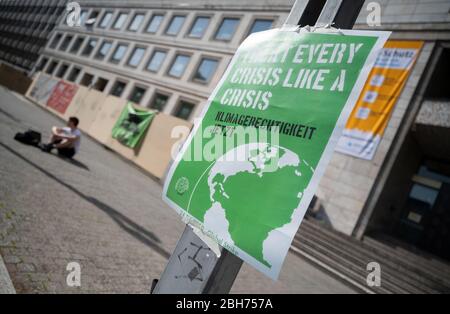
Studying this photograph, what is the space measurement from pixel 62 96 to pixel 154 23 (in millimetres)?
9906

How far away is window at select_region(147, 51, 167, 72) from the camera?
25.2 meters

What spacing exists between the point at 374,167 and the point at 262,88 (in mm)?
13260

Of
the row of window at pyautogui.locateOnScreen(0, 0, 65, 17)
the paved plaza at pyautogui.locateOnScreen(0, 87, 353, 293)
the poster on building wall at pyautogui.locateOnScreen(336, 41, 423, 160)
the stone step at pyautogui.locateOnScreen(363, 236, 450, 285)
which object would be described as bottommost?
the paved plaza at pyautogui.locateOnScreen(0, 87, 353, 293)

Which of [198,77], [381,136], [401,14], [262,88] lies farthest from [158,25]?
[262,88]

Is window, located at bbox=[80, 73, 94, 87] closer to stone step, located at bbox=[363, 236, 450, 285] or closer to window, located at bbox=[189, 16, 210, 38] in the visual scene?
window, located at bbox=[189, 16, 210, 38]

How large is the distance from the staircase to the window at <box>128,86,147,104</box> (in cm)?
1794

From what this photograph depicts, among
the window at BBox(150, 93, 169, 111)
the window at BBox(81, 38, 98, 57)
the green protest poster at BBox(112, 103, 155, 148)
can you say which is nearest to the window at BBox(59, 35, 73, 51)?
the window at BBox(81, 38, 98, 57)

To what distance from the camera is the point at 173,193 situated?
164 centimetres

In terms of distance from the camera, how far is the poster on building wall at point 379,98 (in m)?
13.2

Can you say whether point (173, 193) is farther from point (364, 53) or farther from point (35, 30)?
point (35, 30)

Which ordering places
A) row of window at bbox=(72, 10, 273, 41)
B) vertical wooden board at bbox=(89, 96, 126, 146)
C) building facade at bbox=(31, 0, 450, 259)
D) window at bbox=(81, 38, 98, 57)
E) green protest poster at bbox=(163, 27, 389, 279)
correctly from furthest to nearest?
window at bbox=(81, 38, 98, 57)
row of window at bbox=(72, 10, 273, 41)
vertical wooden board at bbox=(89, 96, 126, 146)
building facade at bbox=(31, 0, 450, 259)
green protest poster at bbox=(163, 27, 389, 279)

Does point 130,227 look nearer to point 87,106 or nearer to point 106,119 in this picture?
point 106,119

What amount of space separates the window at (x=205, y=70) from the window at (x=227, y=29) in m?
1.82

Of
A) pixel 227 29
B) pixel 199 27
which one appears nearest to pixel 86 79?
pixel 199 27
